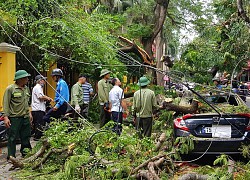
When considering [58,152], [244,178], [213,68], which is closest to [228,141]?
[244,178]

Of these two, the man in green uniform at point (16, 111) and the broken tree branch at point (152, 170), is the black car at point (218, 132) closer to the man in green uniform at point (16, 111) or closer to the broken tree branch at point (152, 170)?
the broken tree branch at point (152, 170)

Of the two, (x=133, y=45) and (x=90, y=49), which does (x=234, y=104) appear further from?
(x=133, y=45)

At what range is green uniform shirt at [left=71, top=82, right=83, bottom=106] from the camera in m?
9.52

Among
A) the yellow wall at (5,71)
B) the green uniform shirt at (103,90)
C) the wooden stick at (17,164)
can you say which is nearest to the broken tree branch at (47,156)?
the wooden stick at (17,164)

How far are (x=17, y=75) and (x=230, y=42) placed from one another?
7.39 m

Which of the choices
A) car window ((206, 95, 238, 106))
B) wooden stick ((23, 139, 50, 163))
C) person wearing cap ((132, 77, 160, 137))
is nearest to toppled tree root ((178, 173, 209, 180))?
wooden stick ((23, 139, 50, 163))

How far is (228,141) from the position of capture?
6.50 m

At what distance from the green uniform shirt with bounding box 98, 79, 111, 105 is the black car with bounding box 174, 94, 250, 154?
3341 millimetres

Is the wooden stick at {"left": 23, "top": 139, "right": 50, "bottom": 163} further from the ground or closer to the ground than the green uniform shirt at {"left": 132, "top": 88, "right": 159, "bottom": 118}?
closer to the ground

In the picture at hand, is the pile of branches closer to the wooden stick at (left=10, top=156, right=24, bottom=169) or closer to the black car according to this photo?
the wooden stick at (left=10, top=156, right=24, bottom=169)

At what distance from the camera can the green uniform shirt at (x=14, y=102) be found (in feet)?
22.6

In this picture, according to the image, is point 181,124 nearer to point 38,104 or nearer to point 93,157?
point 93,157

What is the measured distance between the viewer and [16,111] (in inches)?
277

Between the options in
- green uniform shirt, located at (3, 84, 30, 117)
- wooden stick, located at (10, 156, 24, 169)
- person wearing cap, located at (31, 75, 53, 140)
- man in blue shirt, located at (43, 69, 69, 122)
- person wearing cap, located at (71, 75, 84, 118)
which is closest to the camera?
wooden stick, located at (10, 156, 24, 169)
